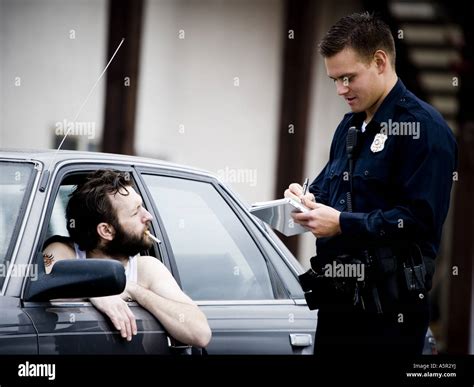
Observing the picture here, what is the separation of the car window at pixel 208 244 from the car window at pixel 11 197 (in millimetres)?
591

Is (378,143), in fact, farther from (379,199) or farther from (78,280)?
(78,280)

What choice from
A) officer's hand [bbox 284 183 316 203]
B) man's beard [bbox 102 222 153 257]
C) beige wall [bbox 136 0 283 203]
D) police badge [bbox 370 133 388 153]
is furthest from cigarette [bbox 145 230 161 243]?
beige wall [bbox 136 0 283 203]

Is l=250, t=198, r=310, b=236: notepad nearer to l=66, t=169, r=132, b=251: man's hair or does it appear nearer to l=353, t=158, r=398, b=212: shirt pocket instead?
l=353, t=158, r=398, b=212: shirt pocket

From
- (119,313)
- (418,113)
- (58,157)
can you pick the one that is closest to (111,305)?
(119,313)

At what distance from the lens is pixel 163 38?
859 centimetres

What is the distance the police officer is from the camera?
13.7 feet

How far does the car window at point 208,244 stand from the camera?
4.77 m

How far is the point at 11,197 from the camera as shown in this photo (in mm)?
4258

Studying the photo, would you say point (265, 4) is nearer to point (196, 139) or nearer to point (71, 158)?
point (196, 139)

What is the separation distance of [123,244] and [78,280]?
52 cm

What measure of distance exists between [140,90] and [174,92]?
1.19ft

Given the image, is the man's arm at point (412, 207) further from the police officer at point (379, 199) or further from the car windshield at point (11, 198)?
the car windshield at point (11, 198)

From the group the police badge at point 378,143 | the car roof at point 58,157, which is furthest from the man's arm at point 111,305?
the police badge at point 378,143

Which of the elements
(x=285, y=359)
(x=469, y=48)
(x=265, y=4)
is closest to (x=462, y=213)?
(x=469, y=48)
